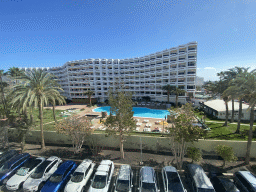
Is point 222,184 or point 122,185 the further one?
point 122,185

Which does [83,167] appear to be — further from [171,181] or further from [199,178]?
[199,178]

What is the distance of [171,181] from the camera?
861cm

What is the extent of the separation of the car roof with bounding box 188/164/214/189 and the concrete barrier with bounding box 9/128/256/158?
2.99 meters

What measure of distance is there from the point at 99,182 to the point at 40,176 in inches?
192

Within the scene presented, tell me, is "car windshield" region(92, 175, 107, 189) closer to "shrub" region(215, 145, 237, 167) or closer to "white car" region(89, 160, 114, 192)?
"white car" region(89, 160, 114, 192)

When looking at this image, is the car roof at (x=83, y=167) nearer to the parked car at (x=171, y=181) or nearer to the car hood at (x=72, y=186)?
the car hood at (x=72, y=186)

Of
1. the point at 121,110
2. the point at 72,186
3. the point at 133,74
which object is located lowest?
the point at 72,186

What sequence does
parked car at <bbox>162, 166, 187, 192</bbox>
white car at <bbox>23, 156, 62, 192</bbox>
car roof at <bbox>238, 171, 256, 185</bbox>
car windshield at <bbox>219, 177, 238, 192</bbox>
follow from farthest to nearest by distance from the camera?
white car at <bbox>23, 156, 62, 192</bbox>
car roof at <bbox>238, 171, 256, 185</bbox>
parked car at <bbox>162, 166, 187, 192</bbox>
car windshield at <bbox>219, 177, 238, 192</bbox>

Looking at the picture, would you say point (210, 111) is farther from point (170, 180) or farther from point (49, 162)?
point (49, 162)

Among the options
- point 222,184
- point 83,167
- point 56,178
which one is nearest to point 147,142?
point 222,184

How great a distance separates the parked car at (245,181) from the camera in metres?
8.07

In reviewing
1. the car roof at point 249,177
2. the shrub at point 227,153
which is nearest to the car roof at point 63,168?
the car roof at point 249,177

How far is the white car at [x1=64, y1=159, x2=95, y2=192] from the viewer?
8.37 metres

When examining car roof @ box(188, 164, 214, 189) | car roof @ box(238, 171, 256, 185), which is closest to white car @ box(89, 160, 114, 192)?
car roof @ box(188, 164, 214, 189)
